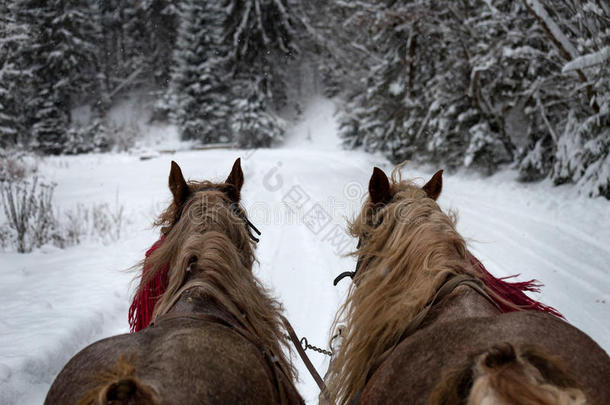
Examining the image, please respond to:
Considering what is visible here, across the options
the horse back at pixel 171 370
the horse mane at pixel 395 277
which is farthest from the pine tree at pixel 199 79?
the horse back at pixel 171 370

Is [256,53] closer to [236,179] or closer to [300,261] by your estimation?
[300,261]

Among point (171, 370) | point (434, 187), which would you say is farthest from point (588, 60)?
point (171, 370)

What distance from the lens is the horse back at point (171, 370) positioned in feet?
2.85

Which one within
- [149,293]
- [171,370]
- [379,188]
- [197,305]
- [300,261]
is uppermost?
[379,188]

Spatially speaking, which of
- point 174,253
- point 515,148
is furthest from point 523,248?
point 515,148

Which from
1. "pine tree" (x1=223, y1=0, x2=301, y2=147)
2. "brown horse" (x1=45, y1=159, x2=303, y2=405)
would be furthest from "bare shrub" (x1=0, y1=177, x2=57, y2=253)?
"pine tree" (x1=223, y1=0, x2=301, y2=147)

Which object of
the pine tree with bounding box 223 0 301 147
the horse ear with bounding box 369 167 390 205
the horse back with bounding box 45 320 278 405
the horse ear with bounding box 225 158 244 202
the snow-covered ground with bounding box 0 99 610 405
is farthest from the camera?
the pine tree with bounding box 223 0 301 147

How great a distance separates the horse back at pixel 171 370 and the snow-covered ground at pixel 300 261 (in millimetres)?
1274

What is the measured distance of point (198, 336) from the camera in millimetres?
1141

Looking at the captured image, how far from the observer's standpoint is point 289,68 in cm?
3094

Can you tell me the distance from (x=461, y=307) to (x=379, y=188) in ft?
2.46

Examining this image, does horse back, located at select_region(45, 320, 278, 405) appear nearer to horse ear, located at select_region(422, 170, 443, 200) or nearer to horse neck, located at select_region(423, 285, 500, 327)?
horse neck, located at select_region(423, 285, 500, 327)

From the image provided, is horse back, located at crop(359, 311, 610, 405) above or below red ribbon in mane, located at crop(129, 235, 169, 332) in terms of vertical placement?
above

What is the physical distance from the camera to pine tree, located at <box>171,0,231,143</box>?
24.8m
